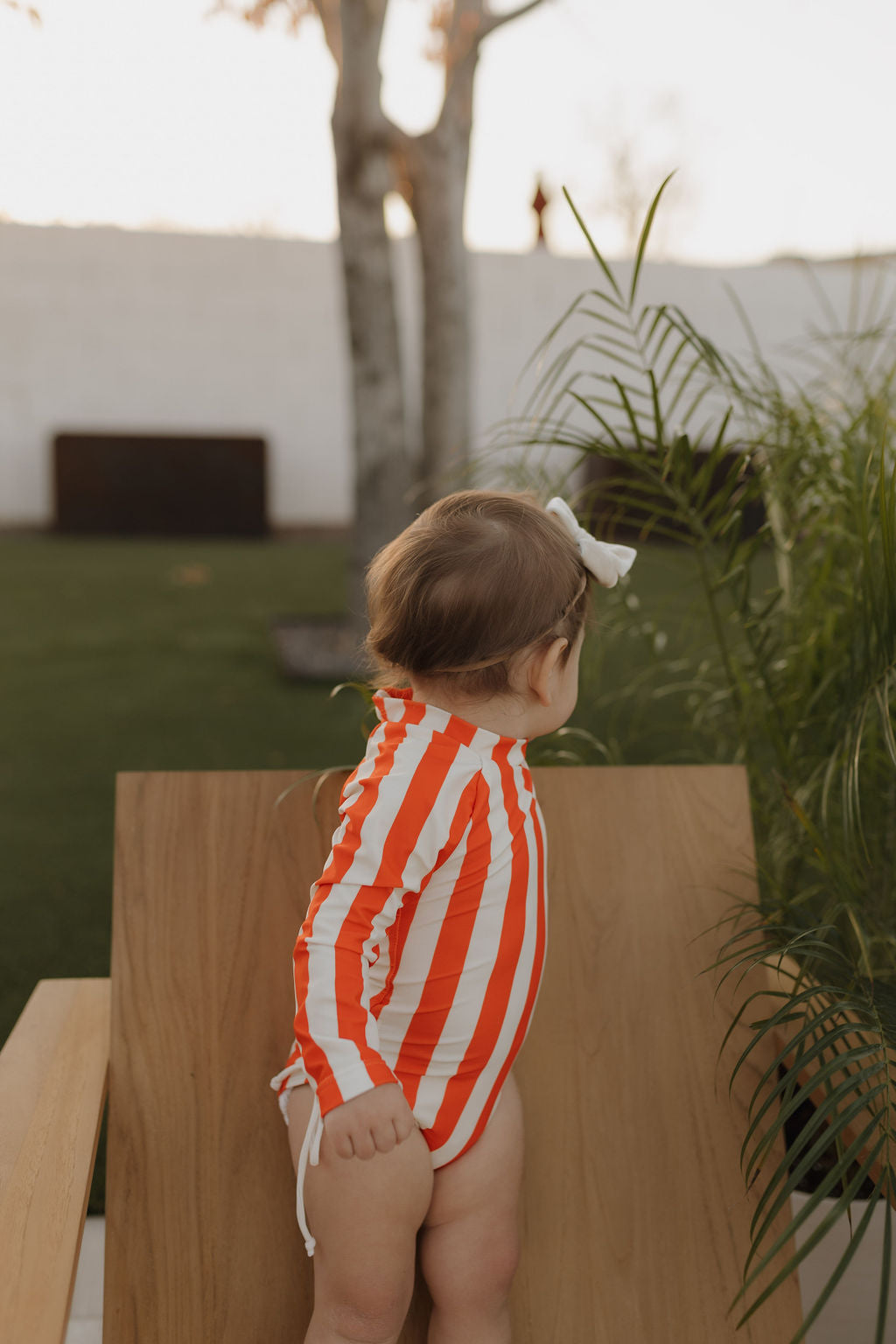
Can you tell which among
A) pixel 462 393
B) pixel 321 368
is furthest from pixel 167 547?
pixel 462 393

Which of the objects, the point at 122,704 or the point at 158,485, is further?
the point at 158,485

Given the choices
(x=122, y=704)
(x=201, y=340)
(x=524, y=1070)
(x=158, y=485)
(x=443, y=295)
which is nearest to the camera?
(x=524, y=1070)

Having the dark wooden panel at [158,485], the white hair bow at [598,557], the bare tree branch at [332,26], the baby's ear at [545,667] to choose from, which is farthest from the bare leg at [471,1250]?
the dark wooden panel at [158,485]

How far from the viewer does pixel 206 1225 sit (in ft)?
4.00

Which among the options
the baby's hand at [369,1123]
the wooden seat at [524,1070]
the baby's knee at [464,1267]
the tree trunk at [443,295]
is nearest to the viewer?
the baby's hand at [369,1123]

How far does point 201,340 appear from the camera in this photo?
8609 mm

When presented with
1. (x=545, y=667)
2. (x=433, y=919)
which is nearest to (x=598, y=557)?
(x=545, y=667)

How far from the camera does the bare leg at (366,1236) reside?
3.30 feet

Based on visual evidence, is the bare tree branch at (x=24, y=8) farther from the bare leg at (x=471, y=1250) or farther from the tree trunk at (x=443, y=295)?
the bare leg at (x=471, y=1250)

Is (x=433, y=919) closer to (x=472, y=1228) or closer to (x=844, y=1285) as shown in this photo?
(x=472, y=1228)

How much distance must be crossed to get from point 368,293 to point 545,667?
11.4 ft

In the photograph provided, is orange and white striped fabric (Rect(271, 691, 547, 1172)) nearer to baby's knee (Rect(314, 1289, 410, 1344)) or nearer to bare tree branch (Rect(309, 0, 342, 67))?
baby's knee (Rect(314, 1289, 410, 1344))

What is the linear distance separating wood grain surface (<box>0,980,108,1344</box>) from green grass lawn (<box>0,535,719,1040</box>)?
87 centimetres

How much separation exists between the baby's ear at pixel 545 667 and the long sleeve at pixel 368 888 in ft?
0.31
